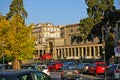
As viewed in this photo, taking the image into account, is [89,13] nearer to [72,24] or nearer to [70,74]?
[70,74]

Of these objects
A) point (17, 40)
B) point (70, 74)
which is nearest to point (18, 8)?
point (17, 40)

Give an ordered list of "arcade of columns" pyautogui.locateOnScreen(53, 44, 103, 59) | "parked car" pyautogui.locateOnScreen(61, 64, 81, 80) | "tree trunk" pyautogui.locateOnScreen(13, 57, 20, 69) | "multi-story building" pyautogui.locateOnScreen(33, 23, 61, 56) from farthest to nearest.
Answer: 1. "multi-story building" pyautogui.locateOnScreen(33, 23, 61, 56)
2. "arcade of columns" pyautogui.locateOnScreen(53, 44, 103, 59)
3. "tree trunk" pyautogui.locateOnScreen(13, 57, 20, 69)
4. "parked car" pyautogui.locateOnScreen(61, 64, 81, 80)

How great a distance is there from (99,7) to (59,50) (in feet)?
242

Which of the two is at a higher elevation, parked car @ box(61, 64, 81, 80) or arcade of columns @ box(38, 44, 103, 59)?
arcade of columns @ box(38, 44, 103, 59)

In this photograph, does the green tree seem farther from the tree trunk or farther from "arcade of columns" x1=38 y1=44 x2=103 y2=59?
"arcade of columns" x1=38 y1=44 x2=103 y2=59

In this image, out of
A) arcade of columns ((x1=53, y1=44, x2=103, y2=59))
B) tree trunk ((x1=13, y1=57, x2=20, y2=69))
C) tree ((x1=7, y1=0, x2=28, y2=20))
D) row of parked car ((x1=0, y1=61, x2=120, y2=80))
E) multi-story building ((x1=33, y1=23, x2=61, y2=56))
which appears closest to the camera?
row of parked car ((x1=0, y1=61, x2=120, y2=80))

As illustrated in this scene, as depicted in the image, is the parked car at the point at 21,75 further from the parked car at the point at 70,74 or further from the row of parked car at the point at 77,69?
the parked car at the point at 70,74

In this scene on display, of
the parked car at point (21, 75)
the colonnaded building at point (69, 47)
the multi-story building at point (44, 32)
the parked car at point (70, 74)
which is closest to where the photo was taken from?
the parked car at point (21, 75)

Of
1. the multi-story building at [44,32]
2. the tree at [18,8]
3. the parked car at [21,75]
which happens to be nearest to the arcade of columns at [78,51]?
the multi-story building at [44,32]

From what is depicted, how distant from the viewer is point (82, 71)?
4994cm

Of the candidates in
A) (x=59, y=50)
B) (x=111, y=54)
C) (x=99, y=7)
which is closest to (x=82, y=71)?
(x=111, y=54)

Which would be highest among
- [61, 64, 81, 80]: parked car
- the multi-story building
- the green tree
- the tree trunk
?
the multi-story building

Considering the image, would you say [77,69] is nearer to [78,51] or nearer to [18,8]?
[18,8]

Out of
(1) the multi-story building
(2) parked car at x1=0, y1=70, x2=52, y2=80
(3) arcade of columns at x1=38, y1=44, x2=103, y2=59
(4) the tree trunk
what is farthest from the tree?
(1) the multi-story building
